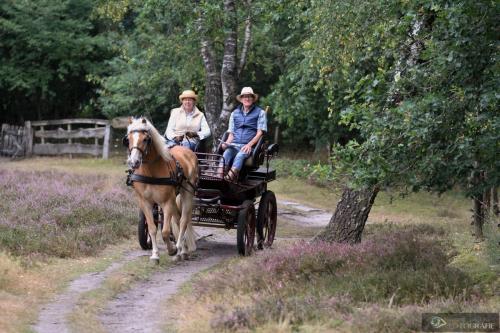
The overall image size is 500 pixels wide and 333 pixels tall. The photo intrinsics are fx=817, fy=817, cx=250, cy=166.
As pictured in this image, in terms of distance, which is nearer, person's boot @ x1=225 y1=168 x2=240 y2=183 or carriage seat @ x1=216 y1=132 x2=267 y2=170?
person's boot @ x1=225 y1=168 x2=240 y2=183

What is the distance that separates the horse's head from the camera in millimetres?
11922

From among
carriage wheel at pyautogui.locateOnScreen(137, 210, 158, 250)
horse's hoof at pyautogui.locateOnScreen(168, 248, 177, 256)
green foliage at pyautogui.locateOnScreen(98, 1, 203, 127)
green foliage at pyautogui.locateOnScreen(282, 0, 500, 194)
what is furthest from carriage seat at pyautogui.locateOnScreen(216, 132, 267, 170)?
green foliage at pyautogui.locateOnScreen(98, 1, 203, 127)

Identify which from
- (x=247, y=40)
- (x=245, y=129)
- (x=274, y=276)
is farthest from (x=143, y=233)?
(x=247, y=40)

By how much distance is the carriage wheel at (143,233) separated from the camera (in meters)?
13.6

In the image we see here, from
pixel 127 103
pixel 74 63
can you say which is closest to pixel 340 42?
pixel 127 103

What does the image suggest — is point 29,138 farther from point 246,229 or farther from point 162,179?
point 162,179

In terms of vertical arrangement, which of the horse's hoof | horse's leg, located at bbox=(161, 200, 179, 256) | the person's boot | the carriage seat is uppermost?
the carriage seat

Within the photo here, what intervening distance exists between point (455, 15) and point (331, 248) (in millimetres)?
3761

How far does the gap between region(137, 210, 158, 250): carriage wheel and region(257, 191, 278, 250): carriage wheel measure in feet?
5.95

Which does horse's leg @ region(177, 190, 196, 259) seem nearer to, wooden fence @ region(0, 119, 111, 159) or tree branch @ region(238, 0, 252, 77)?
tree branch @ region(238, 0, 252, 77)

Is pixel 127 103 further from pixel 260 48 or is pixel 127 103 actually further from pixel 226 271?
pixel 226 271

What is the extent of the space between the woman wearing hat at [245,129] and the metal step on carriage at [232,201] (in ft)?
0.42

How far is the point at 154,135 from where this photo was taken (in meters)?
12.4

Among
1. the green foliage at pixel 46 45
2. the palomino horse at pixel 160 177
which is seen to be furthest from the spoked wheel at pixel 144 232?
the green foliage at pixel 46 45
